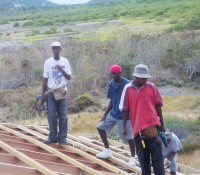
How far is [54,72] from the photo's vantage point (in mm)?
6906

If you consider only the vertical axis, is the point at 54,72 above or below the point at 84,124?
above

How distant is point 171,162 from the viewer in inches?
262

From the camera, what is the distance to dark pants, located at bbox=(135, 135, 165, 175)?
5602mm

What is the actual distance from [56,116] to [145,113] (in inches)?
80.4

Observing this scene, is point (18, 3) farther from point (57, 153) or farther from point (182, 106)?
point (57, 153)

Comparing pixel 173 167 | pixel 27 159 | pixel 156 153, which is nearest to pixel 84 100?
pixel 173 167

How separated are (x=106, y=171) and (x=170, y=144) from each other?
3.14ft

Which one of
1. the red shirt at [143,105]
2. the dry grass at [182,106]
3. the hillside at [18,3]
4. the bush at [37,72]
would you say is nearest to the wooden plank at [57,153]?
the red shirt at [143,105]

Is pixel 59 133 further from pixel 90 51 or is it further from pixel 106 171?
pixel 90 51

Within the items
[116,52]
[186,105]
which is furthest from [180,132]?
[116,52]

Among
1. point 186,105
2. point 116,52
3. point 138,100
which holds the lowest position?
point 186,105

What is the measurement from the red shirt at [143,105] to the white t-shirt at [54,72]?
5.16ft

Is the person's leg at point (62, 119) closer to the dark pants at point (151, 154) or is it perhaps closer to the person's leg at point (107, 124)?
the person's leg at point (107, 124)

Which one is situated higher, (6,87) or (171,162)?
(171,162)
